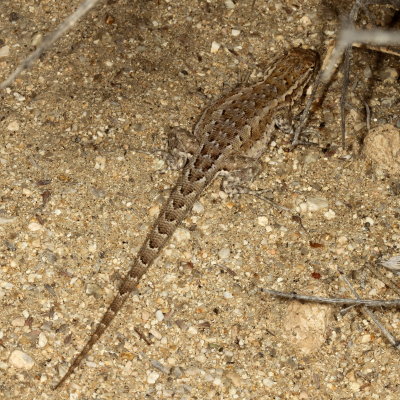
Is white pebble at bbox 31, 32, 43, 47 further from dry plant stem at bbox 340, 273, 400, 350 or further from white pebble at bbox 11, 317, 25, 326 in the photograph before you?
dry plant stem at bbox 340, 273, 400, 350

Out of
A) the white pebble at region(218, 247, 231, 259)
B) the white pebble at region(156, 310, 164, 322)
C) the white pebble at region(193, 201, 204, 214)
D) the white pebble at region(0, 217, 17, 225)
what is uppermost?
the white pebble at region(0, 217, 17, 225)

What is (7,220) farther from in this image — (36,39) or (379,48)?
(379,48)

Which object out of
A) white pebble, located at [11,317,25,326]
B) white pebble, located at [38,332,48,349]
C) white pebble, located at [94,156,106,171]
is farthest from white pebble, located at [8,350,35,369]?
white pebble, located at [94,156,106,171]

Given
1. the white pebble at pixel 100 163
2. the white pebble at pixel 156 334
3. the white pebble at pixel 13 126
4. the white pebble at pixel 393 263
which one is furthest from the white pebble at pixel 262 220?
the white pebble at pixel 13 126

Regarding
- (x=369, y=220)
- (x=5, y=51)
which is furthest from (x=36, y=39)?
(x=369, y=220)

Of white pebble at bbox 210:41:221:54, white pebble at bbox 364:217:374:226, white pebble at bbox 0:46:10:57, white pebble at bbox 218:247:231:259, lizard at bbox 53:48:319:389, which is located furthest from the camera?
white pebble at bbox 210:41:221:54

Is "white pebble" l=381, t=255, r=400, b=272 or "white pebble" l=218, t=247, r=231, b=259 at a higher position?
"white pebble" l=218, t=247, r=231, b=259

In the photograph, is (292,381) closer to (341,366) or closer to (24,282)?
(341,366)
